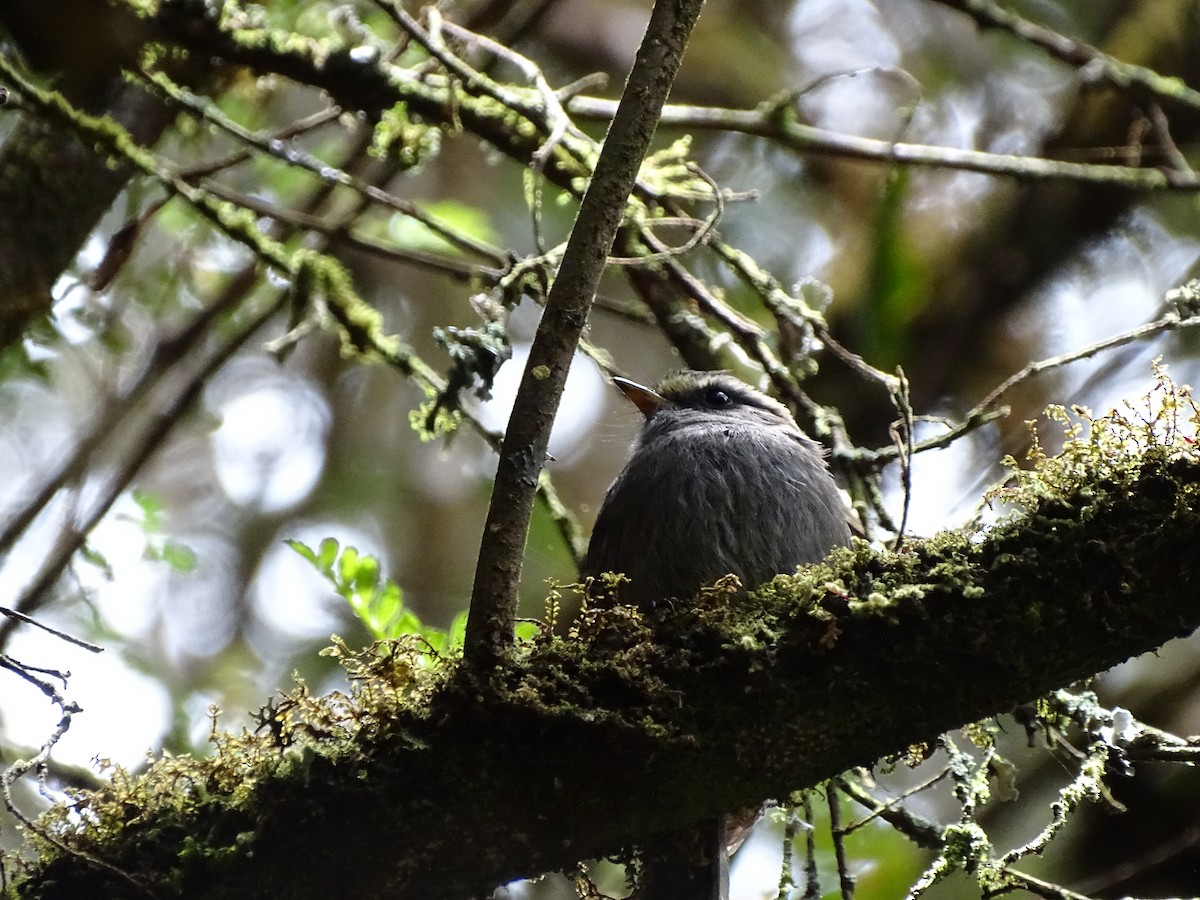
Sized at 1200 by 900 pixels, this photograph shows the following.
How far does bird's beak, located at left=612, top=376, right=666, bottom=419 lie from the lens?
4.64m

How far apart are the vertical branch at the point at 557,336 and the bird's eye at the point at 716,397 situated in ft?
7.03

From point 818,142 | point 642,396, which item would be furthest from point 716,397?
point 818,142

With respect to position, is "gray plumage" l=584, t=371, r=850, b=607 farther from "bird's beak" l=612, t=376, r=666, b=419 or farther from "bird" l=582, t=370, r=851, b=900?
"bird's beak" l=612, t=376, r=666, b=419

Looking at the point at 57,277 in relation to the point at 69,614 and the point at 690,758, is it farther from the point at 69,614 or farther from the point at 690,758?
the point at 690,758

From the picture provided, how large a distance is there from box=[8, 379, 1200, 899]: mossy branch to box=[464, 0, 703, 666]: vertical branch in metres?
0.19

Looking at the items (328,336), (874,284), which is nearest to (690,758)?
(874,284)

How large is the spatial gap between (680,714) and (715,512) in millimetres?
1119

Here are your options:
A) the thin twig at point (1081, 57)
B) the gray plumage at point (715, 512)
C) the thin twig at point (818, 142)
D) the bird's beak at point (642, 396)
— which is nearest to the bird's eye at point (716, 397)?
the bird's beak at point (642, 396)

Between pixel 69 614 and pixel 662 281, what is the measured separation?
352cm

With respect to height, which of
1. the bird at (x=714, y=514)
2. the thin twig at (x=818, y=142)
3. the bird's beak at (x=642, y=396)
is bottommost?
the bird at (x=714, y=514)

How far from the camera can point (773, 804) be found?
3062 millimetres

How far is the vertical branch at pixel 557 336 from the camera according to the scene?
245 centimetres

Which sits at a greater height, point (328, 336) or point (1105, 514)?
point (328, 336)

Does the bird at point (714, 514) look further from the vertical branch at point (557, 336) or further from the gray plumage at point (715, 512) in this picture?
the vertical branch at point (557, 336)
